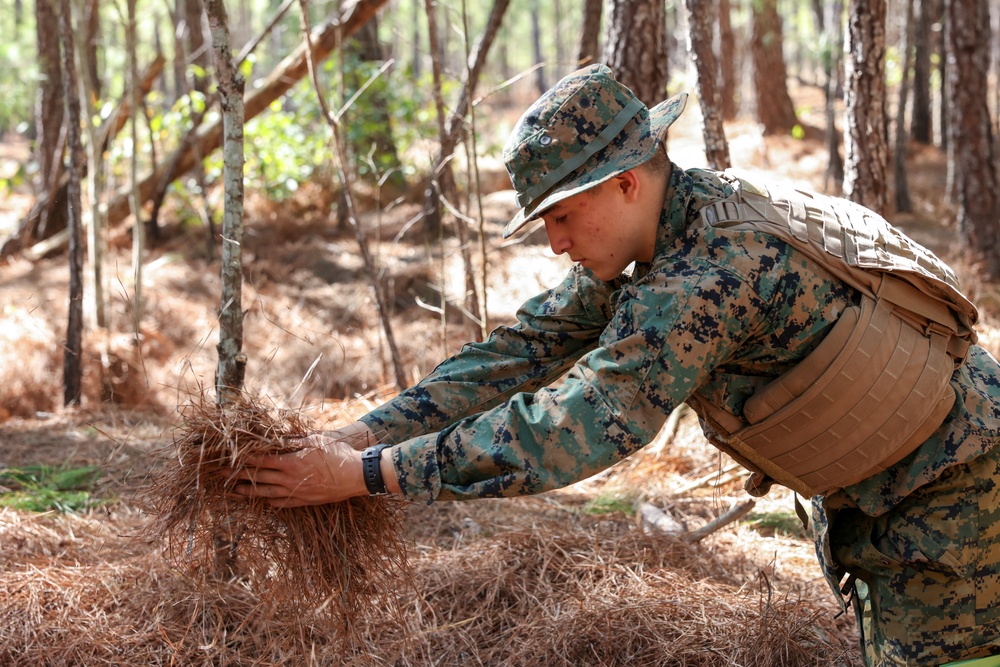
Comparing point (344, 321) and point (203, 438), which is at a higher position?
point (203, 438)

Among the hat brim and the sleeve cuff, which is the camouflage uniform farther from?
the hat brim

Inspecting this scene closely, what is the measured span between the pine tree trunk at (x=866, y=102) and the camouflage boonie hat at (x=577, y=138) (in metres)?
3.48

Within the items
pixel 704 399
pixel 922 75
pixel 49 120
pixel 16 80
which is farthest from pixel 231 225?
pixel 16 80

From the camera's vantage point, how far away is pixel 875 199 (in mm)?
5152

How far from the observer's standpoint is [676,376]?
1904mm

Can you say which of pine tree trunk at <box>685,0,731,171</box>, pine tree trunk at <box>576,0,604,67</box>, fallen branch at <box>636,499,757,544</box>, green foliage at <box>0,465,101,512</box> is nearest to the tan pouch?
fallen branch at <box>636,499,757,544</box>

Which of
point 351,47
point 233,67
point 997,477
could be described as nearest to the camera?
point 997,477

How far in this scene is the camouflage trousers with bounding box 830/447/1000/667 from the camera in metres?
2.18

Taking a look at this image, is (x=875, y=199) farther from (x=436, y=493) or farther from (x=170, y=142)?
(x=170, y=142)

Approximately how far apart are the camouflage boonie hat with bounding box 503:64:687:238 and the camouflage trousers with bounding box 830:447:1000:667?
44.4 inches

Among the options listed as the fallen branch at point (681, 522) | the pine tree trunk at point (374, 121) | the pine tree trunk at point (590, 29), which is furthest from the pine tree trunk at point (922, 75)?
the fallen branch at point (681, 522)

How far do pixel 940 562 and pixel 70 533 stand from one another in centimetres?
324

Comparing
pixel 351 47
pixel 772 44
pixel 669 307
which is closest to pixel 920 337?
pixel 669 307

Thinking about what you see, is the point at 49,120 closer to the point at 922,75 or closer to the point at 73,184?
the point at 73,184
